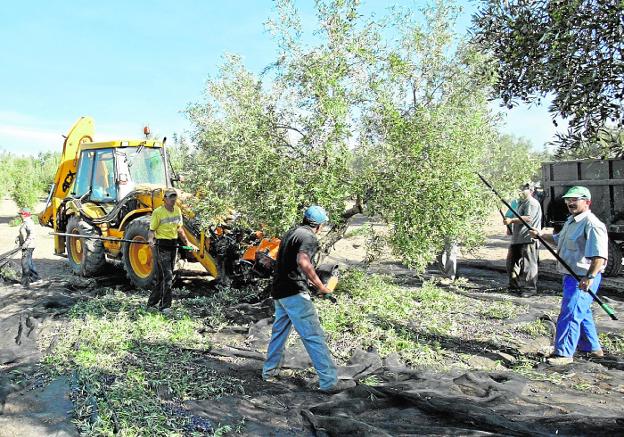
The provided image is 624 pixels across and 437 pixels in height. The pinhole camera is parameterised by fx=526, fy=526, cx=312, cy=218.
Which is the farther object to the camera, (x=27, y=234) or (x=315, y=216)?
(x=27, y=234)

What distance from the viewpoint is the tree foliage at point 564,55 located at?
16.4ft

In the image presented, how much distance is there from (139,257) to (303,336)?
4.91m

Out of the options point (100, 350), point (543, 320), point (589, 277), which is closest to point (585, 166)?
point (543, 320)

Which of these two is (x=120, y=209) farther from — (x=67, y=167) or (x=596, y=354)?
(x=596, y=354)

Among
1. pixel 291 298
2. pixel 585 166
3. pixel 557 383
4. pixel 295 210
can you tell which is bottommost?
pixel 557 383

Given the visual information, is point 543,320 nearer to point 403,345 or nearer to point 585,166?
point 403,345

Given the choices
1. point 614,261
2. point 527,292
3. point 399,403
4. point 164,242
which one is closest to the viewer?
point 399,403

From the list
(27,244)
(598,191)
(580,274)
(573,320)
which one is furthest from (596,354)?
(27,244)

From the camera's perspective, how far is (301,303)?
14.9ft

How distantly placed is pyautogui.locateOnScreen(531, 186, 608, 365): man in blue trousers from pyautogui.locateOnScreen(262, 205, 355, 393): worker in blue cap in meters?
2.20

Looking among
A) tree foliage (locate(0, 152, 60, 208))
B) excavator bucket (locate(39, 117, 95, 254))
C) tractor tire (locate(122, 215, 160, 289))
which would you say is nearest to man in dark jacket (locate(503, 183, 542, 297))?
tractor tire (locate(122, 215, 160, 289))

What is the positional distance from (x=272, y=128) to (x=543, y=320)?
4.13 m

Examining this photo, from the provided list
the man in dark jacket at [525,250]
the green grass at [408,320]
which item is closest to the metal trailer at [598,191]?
the man in dark jacket at [525,250]

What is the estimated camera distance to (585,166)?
412 inches
